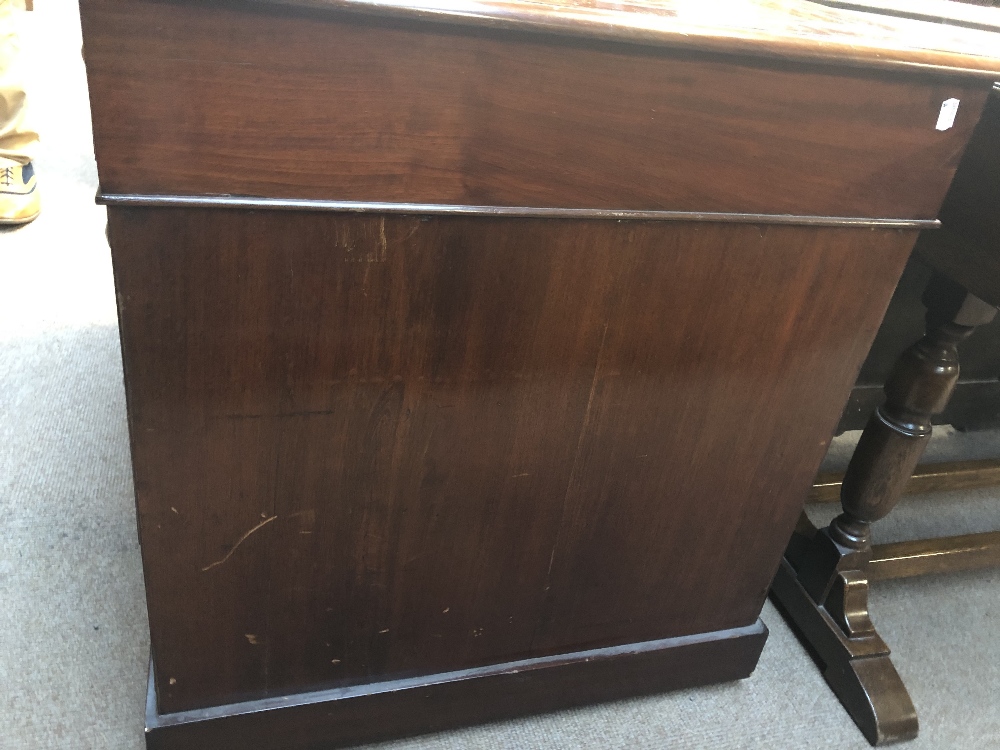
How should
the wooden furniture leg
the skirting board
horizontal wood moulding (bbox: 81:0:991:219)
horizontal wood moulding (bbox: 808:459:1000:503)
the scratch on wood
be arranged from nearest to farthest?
horizontal wood moulding (bbox: 81:0:991:219) → the scratch on wood → the skirting board → the wooden furniture leg → horizontal wood moulding (bbox: 808:459:1000:503)

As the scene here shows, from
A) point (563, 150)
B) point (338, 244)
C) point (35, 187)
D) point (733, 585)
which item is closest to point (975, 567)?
point (733, 585)

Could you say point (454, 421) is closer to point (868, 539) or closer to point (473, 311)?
point (473, 311)

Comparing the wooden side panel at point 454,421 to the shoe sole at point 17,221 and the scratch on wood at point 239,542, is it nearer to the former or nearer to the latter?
the scratch on wood at point 239,542

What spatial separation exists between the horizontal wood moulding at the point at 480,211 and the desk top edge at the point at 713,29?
0.16 m

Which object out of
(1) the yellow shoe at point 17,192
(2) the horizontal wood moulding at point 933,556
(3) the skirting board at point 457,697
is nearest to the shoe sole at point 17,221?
(1) the yellow shoe at point 17,192

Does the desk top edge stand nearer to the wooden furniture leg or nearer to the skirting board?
the wooden furniture leg

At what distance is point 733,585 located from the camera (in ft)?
3.89

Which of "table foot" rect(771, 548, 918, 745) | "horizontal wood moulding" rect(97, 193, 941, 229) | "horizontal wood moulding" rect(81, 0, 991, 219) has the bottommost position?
"table foot" rect(771, 548, 918, 745)

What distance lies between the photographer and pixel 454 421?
0.90 metres

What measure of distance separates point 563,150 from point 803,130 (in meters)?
0.25

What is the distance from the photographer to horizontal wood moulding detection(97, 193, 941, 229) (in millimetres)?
688

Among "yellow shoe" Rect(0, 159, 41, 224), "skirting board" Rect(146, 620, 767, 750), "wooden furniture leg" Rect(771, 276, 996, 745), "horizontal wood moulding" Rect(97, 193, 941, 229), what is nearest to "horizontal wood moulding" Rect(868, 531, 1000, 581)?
"wooden furniture leg" Rect(771, 276, 996, 745)

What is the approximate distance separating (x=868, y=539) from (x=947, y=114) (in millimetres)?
760

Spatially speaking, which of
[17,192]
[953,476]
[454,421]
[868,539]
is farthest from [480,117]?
[17,192]
